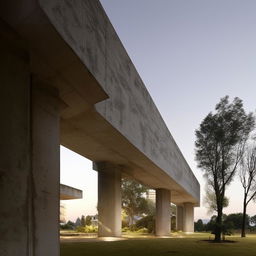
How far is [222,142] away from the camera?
28688 millimetres

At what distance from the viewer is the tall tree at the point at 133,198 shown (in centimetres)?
5288

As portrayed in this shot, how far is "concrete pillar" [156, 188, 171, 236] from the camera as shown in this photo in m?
36.2

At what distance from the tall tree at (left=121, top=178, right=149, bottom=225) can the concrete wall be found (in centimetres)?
2651

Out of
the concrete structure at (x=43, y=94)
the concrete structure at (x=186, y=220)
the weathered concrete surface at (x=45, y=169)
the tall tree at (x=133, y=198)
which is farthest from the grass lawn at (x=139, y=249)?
the concrete structure at (x=186, y=220)

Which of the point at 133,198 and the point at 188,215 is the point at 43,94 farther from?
the point at 188,215

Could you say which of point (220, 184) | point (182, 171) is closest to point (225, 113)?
point (220, 184)

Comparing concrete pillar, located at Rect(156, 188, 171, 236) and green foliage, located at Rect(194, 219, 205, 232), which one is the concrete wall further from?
green foliage, located at Rect(194, 219, 205, 232)

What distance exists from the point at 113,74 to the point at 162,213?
84.9 ft

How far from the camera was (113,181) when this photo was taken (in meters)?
25.2

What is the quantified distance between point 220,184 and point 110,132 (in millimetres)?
16670

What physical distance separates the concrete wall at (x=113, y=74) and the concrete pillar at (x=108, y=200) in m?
3.63

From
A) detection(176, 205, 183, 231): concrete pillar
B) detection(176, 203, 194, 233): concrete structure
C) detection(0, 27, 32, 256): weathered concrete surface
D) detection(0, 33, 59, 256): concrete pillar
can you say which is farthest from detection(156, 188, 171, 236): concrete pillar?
detection(0, 27, 32, 256): weathered concrete surface

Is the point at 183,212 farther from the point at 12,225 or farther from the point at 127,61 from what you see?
the point at 12,225

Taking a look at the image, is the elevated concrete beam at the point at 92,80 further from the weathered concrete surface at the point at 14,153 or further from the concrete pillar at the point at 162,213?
the concrete pillar at the point at 162,213
